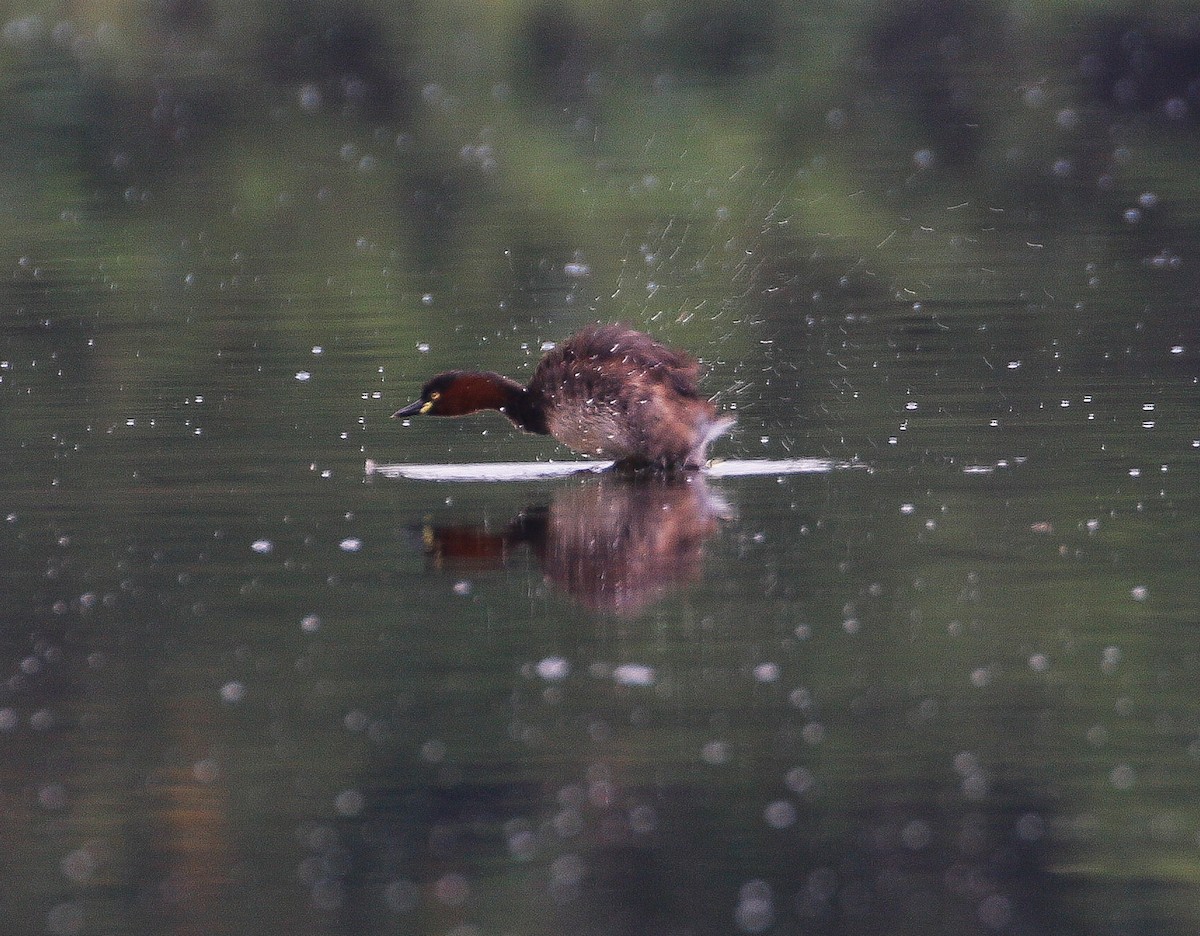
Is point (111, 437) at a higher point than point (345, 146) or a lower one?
higher

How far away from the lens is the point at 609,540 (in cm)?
991

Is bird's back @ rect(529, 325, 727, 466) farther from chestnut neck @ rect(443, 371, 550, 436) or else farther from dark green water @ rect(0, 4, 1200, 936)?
dark green water @ rect(0, 4, 1200, 936)

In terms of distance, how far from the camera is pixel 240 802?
21.4 feet

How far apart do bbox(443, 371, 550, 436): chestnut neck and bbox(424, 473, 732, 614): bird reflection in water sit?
3.00 feet

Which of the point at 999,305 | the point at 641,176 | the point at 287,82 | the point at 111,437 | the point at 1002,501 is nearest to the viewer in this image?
the point at 1002,501

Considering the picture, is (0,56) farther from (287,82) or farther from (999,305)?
(999,305)

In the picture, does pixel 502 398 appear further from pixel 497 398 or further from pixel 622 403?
pixel 622 403

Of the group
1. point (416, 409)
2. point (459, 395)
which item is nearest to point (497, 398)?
point (459, 395)

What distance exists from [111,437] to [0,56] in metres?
28.0

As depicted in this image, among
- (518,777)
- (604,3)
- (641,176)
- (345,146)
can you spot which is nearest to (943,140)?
(641,176)

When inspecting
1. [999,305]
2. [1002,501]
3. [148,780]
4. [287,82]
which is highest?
[148,780]

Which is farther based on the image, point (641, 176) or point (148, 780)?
point (641, 176)

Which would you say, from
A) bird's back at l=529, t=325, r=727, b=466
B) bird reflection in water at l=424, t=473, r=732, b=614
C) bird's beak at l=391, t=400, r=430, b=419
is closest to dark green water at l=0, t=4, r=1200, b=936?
bird reflection in water at l=424, t=473, r=732, b=614

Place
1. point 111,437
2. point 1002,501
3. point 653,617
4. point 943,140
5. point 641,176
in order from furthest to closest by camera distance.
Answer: point 943,140 < point 641,176 < point 111,437 < point 1002,501 < point 653,617
